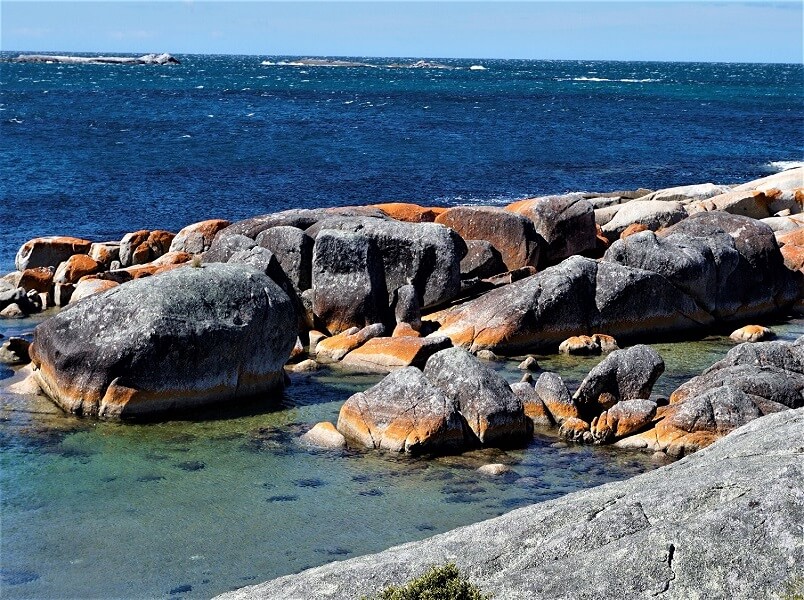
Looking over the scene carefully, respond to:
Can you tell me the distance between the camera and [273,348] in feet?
71.1

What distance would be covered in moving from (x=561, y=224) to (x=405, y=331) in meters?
7.88

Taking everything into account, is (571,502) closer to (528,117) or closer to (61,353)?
(61,353)

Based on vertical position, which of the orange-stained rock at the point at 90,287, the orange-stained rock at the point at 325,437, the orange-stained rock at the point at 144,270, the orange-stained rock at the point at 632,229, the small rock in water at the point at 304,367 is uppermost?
the orange-stained rock at the point at 632,229

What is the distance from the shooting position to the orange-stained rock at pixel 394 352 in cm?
2320

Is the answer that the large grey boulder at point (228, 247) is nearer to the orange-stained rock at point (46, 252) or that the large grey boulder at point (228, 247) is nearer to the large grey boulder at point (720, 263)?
the orange-stained rock at point (46, 252)

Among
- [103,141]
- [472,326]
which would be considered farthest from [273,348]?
[103,141]

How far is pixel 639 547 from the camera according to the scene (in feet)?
30.3

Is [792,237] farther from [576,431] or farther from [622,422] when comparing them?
[576,431]

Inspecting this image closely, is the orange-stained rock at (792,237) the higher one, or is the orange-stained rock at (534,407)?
the orange-stained rock at (792,237)

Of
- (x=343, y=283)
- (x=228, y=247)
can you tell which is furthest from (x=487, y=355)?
(x=228, y=247)

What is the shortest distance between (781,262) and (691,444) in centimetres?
1342

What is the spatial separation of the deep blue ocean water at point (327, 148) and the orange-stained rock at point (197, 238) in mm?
5973

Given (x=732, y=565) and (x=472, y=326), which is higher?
(x=732, y=565)

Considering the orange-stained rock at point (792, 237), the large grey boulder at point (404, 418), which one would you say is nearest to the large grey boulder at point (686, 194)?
the orange-stained rock at point (792, 237)
